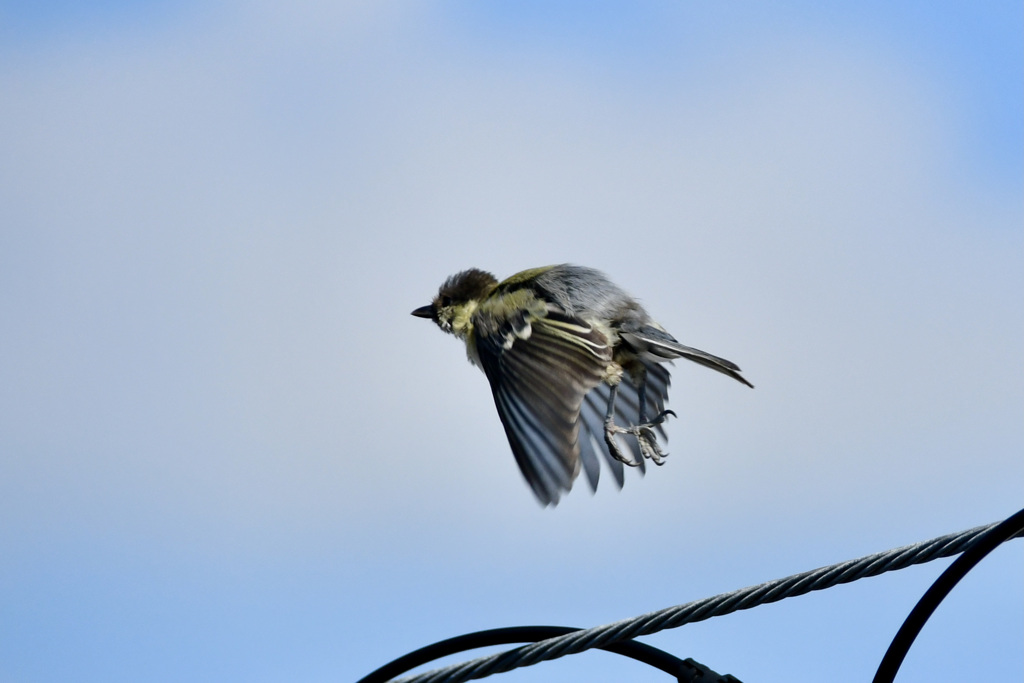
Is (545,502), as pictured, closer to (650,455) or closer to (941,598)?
(650,455)

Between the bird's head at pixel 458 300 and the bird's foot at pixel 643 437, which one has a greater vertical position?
the bird's head at pixel 458 300

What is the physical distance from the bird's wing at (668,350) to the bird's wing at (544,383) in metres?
0.17

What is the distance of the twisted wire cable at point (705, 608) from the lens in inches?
104

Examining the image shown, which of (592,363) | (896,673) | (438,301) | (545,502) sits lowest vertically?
(896,673)

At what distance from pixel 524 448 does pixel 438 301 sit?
70.4 inches

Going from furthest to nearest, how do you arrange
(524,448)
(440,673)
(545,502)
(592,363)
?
(592,363)
(524,448)
(545,502)
(440,673)

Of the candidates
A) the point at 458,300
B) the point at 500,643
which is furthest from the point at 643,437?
the point at 500,643

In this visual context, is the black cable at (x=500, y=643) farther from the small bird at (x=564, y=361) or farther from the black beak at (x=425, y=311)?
the black beak at (x=425, y=311)

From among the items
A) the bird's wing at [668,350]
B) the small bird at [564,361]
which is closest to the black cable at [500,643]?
the small bird at [564,361]

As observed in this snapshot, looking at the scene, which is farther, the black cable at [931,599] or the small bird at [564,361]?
the small bird at [564,361]

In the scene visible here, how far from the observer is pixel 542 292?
570cm

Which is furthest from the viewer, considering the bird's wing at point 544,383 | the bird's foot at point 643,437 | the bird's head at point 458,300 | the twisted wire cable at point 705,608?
the bird's head at point 458,300

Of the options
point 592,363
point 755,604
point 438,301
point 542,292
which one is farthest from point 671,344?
point 755,604

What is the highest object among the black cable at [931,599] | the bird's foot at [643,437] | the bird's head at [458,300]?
the bird's head at [458,300]
